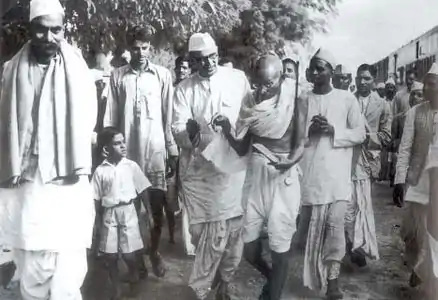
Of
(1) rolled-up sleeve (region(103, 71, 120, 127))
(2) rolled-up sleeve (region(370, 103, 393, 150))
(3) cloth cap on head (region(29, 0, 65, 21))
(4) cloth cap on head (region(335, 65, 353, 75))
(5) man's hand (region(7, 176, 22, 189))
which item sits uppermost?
(3) cloth cap on head (region(29, 0, 65, 21))

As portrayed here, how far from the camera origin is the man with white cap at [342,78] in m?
2.62

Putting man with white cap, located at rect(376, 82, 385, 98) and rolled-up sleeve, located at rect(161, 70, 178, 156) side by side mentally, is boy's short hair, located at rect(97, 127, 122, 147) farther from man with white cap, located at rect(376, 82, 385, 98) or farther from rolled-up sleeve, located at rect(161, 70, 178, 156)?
man with white cap, located at rect(376, 82, 385, 98)

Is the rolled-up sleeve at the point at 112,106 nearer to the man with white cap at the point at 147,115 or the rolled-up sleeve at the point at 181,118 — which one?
the man with white cap at the point at 147,115

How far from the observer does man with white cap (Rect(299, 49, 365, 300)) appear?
2.60m

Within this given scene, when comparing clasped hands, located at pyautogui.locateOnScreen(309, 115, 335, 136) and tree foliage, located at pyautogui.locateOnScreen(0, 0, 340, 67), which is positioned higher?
tree foliage, located at pyautogui.locateOnScreen(0, 0, 340, 67)

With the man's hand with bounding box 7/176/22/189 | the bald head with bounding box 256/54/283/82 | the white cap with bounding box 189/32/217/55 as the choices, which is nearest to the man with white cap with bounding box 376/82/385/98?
the bald head with bounding box 256/54/283/82

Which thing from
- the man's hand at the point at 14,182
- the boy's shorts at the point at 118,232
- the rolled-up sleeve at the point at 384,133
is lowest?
the boy's shorts at the point at 118,232

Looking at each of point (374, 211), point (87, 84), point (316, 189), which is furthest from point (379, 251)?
point (87, 84)

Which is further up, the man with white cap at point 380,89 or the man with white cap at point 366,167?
the man with white cap at point 380,89

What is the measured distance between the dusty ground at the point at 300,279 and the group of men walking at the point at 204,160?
3cm

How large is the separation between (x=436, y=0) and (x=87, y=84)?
1.27 m

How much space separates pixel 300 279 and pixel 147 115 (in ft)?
2.64

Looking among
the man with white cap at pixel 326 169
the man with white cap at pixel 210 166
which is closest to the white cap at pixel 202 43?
the man with white cap at pixel 210 166

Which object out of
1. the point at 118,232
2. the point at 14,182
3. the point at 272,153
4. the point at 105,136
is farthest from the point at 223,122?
the point at 14,182
